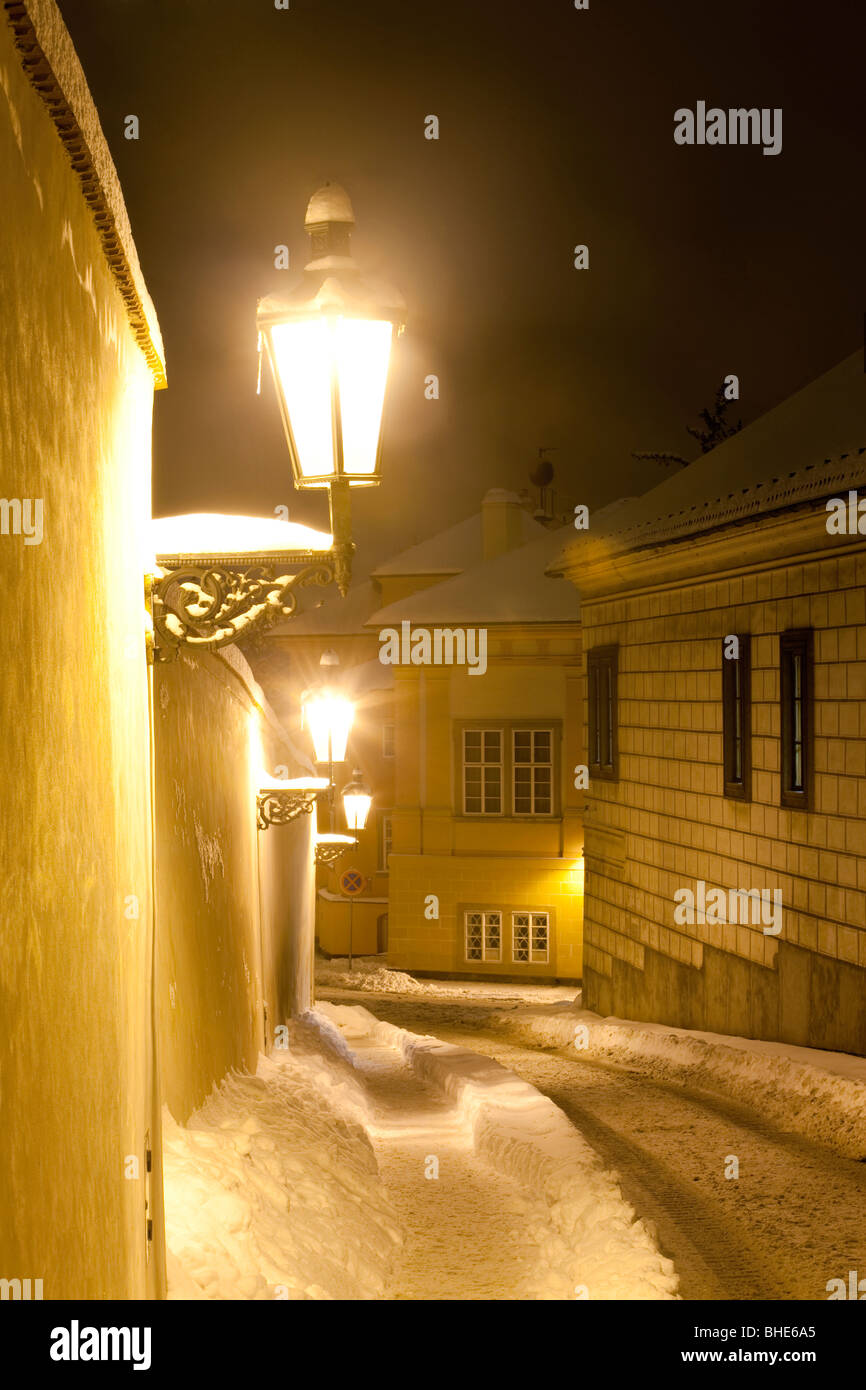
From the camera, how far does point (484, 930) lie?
2972 cm

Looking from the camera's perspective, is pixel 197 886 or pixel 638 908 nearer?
pixel 197 886

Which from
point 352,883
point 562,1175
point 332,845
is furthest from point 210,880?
point 352,883

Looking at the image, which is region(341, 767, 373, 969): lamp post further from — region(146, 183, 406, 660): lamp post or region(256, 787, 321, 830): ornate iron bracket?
region(146, 183, 406, 660): lamp post

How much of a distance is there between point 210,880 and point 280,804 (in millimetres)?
3615

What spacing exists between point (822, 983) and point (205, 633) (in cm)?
905

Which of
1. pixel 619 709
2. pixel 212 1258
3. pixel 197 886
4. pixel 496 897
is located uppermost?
pixel 619 709

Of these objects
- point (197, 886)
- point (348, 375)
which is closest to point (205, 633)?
point (348, 375)

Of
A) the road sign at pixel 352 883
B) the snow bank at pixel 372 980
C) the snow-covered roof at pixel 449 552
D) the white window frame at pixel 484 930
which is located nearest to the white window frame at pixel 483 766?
the white window frame at pixel 484 930

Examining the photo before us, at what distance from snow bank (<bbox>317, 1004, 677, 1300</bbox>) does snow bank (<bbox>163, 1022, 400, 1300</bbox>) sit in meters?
1.04

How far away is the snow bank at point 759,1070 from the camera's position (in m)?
9.71

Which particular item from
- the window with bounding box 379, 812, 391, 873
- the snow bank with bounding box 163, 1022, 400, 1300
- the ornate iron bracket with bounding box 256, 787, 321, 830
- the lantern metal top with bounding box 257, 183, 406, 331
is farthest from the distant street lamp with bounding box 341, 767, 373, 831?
the window with bounding box 379, 812, 391, 873

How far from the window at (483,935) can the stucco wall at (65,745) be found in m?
Answer: 25.9

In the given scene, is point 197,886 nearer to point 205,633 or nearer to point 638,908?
point 205,633

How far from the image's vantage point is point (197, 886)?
795 cm
